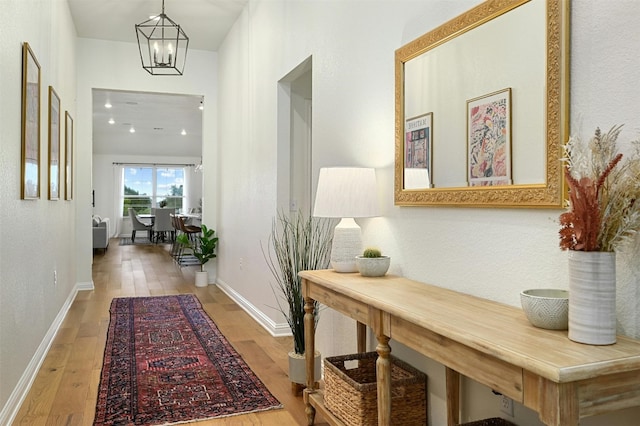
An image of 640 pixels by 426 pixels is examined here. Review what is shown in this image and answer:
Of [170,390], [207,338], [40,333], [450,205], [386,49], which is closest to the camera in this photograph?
[450,205]

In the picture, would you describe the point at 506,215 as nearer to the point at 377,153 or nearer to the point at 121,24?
the point at 377,153

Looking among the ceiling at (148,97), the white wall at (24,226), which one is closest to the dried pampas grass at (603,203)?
the white wall at (24,226)

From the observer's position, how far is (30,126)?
9.81ft

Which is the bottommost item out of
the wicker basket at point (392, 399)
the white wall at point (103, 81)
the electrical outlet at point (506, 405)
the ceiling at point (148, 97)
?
the wicker basket at point (392, 399)

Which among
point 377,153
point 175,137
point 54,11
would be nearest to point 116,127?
point 175,137

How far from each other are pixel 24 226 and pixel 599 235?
112 inches

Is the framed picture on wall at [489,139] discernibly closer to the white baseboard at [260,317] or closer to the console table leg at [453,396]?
the console table leg at [453,396]

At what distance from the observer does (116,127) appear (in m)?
11.9

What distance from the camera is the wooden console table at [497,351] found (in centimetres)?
104

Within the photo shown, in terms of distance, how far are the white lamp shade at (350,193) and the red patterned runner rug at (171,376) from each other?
1155 millimetres

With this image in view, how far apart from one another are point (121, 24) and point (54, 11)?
1.63 metres

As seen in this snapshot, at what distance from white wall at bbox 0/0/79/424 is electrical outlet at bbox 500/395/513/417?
7.08 ft

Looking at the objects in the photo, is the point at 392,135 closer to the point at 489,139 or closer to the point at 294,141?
the point at 489,139

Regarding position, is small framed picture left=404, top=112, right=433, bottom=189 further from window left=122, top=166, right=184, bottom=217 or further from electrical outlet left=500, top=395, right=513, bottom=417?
window left=122, top=166, right=184, bottom=217
